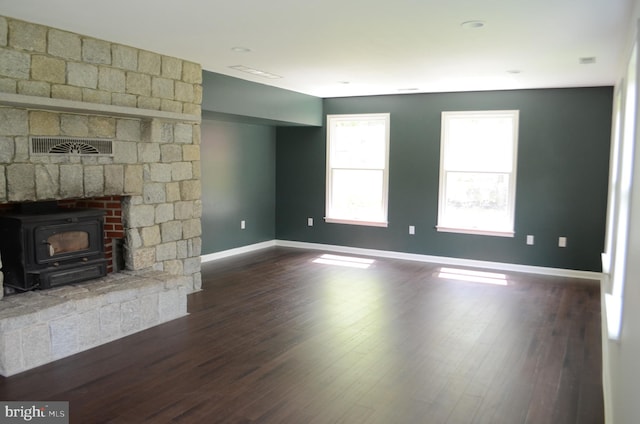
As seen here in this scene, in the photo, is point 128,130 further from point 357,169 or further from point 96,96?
point 357,169

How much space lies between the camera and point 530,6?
301 cm

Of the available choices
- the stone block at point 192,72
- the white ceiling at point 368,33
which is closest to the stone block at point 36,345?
the white ceiling at point 368,33

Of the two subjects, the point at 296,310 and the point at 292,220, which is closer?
the point at 296,310

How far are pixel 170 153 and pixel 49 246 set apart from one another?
1.47 m

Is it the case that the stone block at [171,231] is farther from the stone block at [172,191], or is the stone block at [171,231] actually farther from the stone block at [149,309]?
the stone block at [149,309]

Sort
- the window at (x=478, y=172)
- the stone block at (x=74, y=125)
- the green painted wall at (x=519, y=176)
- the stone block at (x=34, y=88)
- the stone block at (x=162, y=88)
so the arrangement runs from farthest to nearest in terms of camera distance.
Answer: the window at (x=478, y=172) → the green painted wall at (x=519, y=176) → the stone block at (x=162, y=88) → the stone block at (x=74, y=125) → the stone block at (x=34, y=88)

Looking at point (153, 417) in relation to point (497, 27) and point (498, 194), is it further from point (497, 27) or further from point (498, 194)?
point (498, 194)

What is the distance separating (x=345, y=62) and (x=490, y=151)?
281 centimetres

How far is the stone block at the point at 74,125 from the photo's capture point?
384 cm

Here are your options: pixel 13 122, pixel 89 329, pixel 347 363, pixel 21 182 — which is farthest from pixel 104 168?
pixel 347 363

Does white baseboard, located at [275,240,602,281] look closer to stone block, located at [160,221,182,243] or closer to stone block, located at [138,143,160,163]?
stone block, located at [160,221,182,243]

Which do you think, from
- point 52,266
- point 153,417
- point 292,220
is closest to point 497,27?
point 153,417

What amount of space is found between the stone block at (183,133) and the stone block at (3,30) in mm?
1651

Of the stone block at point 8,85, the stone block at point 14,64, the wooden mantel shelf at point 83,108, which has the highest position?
the stone block at point 14,64
